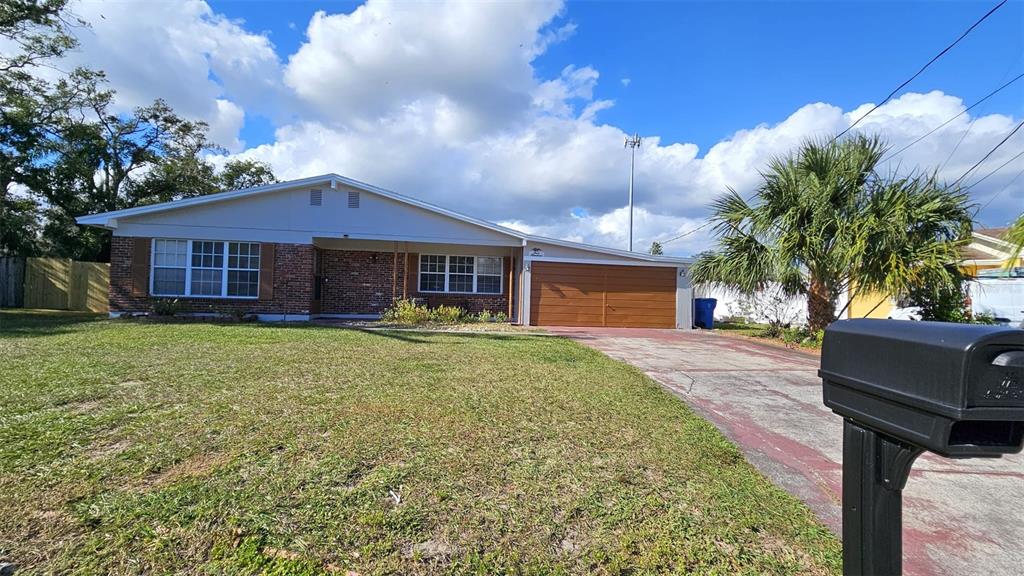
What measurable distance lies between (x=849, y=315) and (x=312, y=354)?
670 inches

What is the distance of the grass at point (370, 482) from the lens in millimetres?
2242

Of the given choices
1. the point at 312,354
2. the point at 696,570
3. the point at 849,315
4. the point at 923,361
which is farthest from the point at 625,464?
the point at 849,315

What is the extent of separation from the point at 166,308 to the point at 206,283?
3.98 ft

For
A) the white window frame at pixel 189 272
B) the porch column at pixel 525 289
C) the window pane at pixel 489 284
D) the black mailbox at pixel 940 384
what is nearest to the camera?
the black mailbox at pixel 940 384

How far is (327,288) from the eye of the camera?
15930 mm

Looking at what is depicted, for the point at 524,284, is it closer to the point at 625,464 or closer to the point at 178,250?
the point at 178,250

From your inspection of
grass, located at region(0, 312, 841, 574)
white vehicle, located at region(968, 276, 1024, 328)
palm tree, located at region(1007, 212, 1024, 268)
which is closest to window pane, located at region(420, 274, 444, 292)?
grass, located at region(0, 312, 841, 574)

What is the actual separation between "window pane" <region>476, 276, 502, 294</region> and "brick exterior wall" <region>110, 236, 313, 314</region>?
5346mm

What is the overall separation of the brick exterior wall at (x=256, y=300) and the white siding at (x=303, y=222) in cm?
37

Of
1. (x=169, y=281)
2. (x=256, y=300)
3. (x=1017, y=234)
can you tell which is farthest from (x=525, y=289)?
(x=1017, y=234)

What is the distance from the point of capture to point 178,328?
33.6 ft

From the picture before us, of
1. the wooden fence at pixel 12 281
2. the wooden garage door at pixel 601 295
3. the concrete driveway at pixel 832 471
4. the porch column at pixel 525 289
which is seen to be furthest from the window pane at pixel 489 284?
the wooden fence at pixel 12 281

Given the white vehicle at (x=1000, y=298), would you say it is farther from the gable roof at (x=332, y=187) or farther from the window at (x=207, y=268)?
the window at (x=207, y=268)

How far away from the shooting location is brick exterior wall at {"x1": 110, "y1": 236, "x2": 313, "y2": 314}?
1320cm
